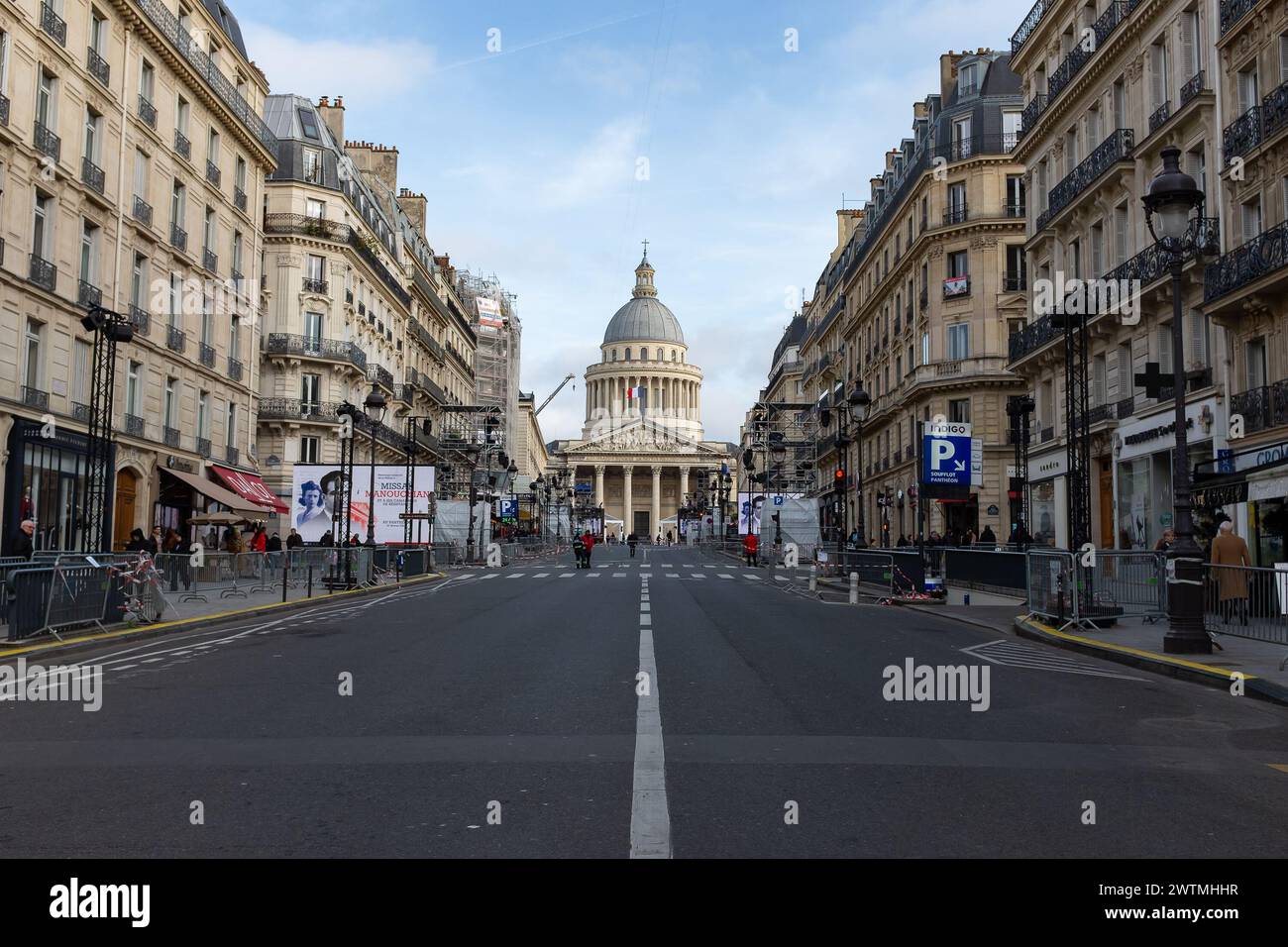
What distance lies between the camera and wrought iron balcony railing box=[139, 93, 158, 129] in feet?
101

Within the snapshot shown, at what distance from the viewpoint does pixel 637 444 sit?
157 m

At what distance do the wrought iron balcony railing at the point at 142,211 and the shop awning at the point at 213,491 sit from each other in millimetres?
6823

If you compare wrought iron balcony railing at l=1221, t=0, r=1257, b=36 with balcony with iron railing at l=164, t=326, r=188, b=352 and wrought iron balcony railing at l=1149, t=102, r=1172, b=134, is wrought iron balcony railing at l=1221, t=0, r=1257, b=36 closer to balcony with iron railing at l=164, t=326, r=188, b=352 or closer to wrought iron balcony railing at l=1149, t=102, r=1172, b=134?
wrought iron balcony railing at l=1149, t=102, r=1172, b=134

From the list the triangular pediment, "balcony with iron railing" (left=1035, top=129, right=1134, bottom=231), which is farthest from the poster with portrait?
the triangular pediment

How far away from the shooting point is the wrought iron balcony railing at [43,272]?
25.6m

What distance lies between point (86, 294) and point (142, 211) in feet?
12.3

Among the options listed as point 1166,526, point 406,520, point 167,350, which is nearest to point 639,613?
point 1166,526

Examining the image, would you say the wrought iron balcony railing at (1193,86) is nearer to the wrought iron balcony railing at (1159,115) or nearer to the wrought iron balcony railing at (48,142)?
the wrought iron balcony railing at (1159,115)

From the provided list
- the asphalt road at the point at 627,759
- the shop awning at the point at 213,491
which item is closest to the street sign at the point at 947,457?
the asphalt road at the point at 627,759

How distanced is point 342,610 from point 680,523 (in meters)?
118

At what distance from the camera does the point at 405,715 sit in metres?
8.30

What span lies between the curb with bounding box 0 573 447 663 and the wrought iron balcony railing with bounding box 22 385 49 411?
26.5 ft
